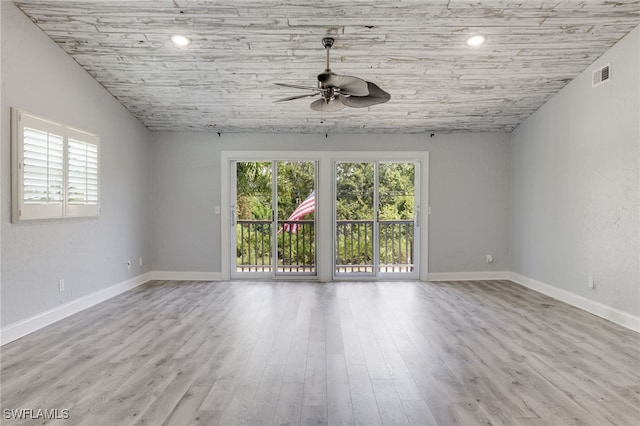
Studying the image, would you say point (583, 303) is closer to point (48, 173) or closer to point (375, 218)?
point (375, 218)

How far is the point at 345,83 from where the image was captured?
3014 millimetres

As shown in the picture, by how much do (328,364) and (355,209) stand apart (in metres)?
3.63

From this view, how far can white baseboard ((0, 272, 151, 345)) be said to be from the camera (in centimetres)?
338

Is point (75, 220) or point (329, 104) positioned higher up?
point (329, 104)

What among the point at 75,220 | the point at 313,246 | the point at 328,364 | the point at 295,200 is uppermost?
the point at 295,200

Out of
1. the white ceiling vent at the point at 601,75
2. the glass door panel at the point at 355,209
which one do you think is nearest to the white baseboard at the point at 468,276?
the glass door panel at the point at 355,209

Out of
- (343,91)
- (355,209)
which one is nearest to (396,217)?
(355,209)

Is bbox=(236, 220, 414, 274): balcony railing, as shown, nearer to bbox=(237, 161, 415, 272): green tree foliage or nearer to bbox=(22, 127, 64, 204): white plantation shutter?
bbox=(237, 161, 415, 272): green tree foliage

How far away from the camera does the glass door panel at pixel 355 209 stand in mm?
6254

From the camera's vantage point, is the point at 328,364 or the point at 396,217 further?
the point at 396,217

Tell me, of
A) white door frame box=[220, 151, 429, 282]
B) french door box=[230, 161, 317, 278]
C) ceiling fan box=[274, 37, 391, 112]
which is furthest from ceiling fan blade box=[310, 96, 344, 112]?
french door box=[230, 161, 317, 278]

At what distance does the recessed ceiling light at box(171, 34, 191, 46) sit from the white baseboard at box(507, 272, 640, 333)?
209 inches

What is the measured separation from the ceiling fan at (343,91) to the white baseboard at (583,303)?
130 inches

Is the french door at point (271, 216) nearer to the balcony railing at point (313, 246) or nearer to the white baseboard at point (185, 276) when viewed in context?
the balcony railing at point (313, 246)
